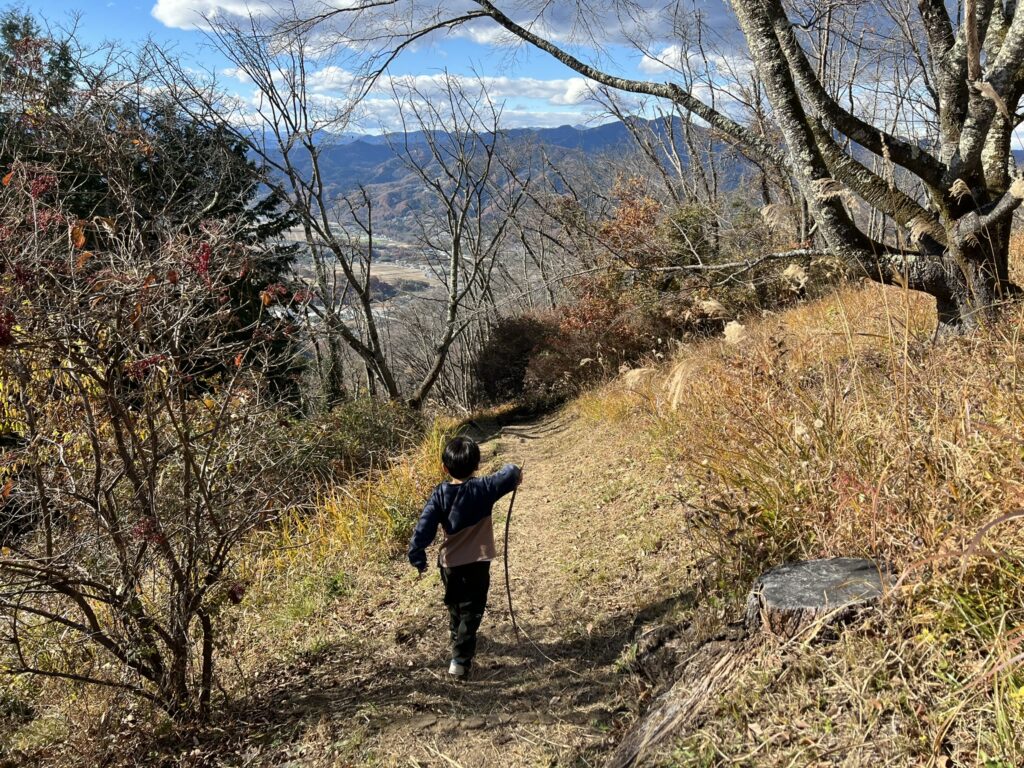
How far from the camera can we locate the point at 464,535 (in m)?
3.52

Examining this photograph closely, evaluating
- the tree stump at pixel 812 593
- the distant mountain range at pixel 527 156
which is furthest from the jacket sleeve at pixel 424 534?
the distant mountain range at pixel 527 156

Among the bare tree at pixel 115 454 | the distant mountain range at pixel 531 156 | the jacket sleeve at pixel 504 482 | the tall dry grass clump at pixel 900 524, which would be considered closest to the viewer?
the tall dry grass clump at pixel 900 524

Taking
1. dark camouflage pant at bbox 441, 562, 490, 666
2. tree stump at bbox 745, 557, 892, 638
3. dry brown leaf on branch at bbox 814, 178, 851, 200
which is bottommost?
dark camouflage pant at bbox 441, 562, 490, 666

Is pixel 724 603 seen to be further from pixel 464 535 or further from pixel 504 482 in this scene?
pixel 464 535

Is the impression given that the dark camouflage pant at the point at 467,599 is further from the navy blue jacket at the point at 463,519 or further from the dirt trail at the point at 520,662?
the dirt trail at the point at 520,662

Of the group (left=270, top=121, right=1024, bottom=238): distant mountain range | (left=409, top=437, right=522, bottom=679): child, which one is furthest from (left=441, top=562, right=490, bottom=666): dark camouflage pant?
(left=270, top=121, right=1024, bottom=238): distant mountain range

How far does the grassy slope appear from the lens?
194cm

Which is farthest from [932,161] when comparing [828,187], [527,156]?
[527,156]

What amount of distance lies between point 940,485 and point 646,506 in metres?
2.72

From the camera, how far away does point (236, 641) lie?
455 centimetres

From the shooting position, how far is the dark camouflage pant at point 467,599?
3521 millimetres

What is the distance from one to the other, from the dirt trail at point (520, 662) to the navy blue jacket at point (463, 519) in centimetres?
73

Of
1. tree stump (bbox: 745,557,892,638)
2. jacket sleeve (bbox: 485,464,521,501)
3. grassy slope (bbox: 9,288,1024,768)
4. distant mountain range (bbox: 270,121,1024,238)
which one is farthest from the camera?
distant mountain range (bbox: 270,121,1024,238)

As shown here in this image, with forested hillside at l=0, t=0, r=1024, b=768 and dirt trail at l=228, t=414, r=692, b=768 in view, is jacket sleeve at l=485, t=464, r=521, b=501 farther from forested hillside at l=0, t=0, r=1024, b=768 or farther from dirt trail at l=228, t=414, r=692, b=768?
dirt trail at l=228, t=414, r=692, b=768
